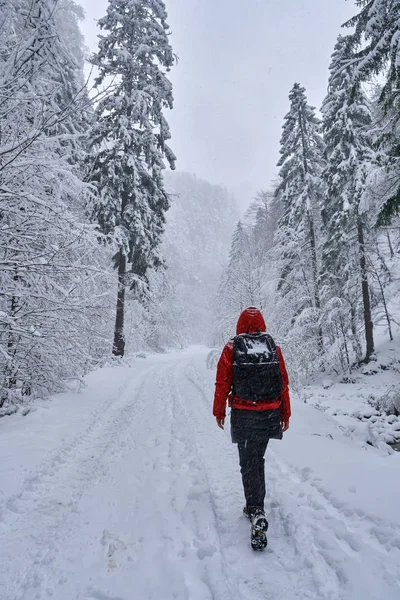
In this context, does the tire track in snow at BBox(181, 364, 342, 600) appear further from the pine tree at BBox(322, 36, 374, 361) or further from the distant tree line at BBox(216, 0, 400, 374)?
the pine tree at BBox(322, 36, 374, 361)

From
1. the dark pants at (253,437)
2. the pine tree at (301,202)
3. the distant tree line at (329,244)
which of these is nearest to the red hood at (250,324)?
the dark pants at (253,437)

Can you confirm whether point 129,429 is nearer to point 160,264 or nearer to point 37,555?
point 37,555

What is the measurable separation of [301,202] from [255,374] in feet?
49.2

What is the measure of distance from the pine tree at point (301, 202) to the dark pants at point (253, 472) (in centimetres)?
1352

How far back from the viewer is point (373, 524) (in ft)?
10.4

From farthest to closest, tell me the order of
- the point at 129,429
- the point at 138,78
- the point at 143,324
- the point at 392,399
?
the point at 143,324, the point at 138,78, the point at 392,399, the point at 129,429

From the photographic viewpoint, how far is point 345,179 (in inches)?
562

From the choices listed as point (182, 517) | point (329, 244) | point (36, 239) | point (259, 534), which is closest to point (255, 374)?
point (259, 534)

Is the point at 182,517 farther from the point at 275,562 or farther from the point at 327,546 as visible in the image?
the point at 327,546

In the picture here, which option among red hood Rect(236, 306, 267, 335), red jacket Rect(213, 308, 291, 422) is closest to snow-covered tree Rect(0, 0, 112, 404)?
red jacket Rect(213, 308, 291, 422)

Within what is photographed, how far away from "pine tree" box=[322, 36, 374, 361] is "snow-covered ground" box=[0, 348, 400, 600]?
1003 cm

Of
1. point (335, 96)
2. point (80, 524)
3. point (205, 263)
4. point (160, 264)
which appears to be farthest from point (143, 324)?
point (205, 263)

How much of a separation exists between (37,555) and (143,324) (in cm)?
2435

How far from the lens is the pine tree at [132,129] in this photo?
586 inches
